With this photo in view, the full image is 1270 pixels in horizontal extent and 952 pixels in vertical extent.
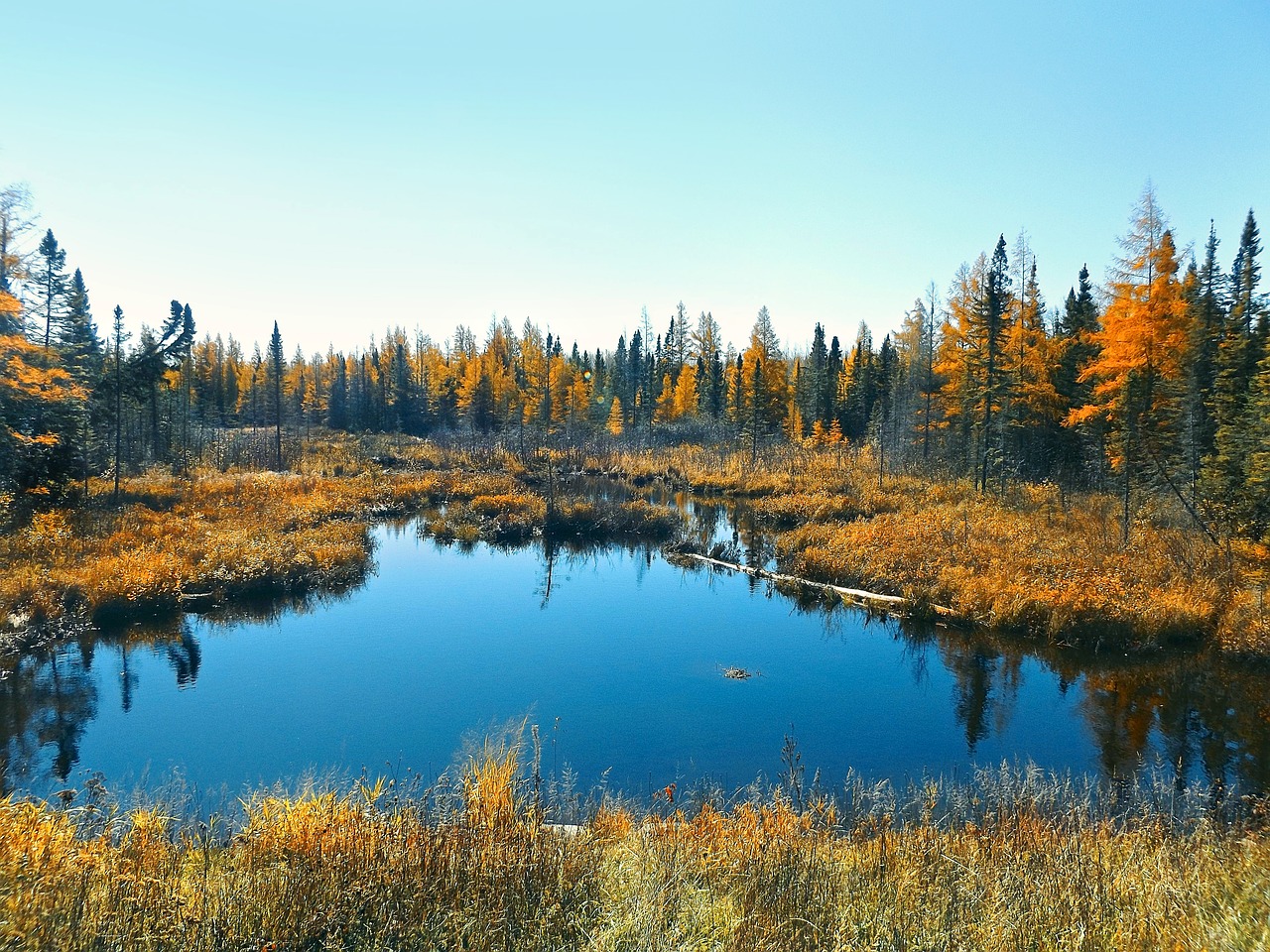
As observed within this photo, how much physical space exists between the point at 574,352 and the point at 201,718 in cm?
9087

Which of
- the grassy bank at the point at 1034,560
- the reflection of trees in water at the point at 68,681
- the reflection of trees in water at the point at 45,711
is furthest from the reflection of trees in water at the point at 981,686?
the reflection of trees in water at the point at 68,681

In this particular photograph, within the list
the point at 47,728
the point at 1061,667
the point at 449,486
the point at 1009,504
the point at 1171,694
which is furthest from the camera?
the point at 449,486

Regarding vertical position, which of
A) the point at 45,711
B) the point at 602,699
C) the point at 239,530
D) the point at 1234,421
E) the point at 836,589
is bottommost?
the point at 602,699

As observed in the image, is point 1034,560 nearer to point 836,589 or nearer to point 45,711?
point 836,589

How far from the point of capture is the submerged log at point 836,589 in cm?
1605

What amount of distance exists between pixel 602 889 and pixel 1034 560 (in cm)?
1600

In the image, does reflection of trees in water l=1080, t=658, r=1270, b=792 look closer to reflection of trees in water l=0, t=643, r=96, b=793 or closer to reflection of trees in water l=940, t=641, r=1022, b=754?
reflection of trees in water l=940, t=641, r=1022, b=754

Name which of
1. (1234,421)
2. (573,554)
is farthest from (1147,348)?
(573,554)

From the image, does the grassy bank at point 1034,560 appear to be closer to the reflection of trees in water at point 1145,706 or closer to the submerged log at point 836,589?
the submerged log at point 836,589

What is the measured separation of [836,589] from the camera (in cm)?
1767

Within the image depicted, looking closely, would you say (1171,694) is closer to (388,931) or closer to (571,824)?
(571,824)

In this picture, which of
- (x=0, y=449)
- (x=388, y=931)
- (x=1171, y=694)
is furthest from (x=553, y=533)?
(x=388, y=931)

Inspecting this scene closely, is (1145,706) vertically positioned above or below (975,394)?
below

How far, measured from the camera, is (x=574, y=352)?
9881 cm
